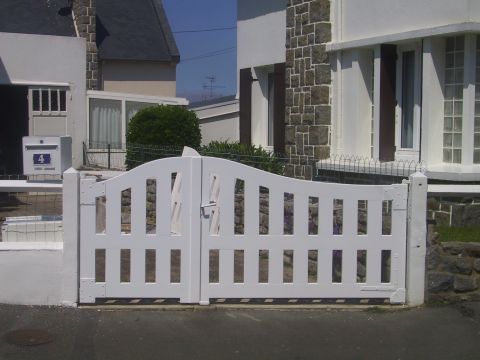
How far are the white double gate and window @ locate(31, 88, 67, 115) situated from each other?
37.5 feet

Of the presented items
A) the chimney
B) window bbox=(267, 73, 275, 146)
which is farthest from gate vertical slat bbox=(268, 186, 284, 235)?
the chimney

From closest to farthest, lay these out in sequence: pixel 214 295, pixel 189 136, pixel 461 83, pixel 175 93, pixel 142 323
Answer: pixel 142 323
pixel 214 295
pixel 461 83
pixel 189 136
pixel 175 93

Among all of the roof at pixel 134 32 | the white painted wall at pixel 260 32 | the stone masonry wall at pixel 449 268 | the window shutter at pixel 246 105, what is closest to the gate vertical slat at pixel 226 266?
the stone masonry wall at pixel 449 268

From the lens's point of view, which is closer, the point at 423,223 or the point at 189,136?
the point at 423,223

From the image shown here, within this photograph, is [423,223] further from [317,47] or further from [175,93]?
[175,93]

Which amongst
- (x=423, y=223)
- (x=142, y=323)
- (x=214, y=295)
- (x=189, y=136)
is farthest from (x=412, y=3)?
(x=189, y=136)

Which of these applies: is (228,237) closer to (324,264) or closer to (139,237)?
(139,237)

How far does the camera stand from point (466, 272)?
7.31m

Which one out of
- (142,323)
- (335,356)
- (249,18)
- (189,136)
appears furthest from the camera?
(189,136)

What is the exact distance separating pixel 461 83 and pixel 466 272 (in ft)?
10.9

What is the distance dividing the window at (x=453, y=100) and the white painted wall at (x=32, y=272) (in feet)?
17.6

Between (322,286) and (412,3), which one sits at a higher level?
(412,3)

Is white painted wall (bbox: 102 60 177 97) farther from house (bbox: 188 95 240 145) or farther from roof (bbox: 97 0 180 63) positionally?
house (bbox: 188 95 240 145)

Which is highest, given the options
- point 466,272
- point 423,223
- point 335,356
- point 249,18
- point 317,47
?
point 249,18
